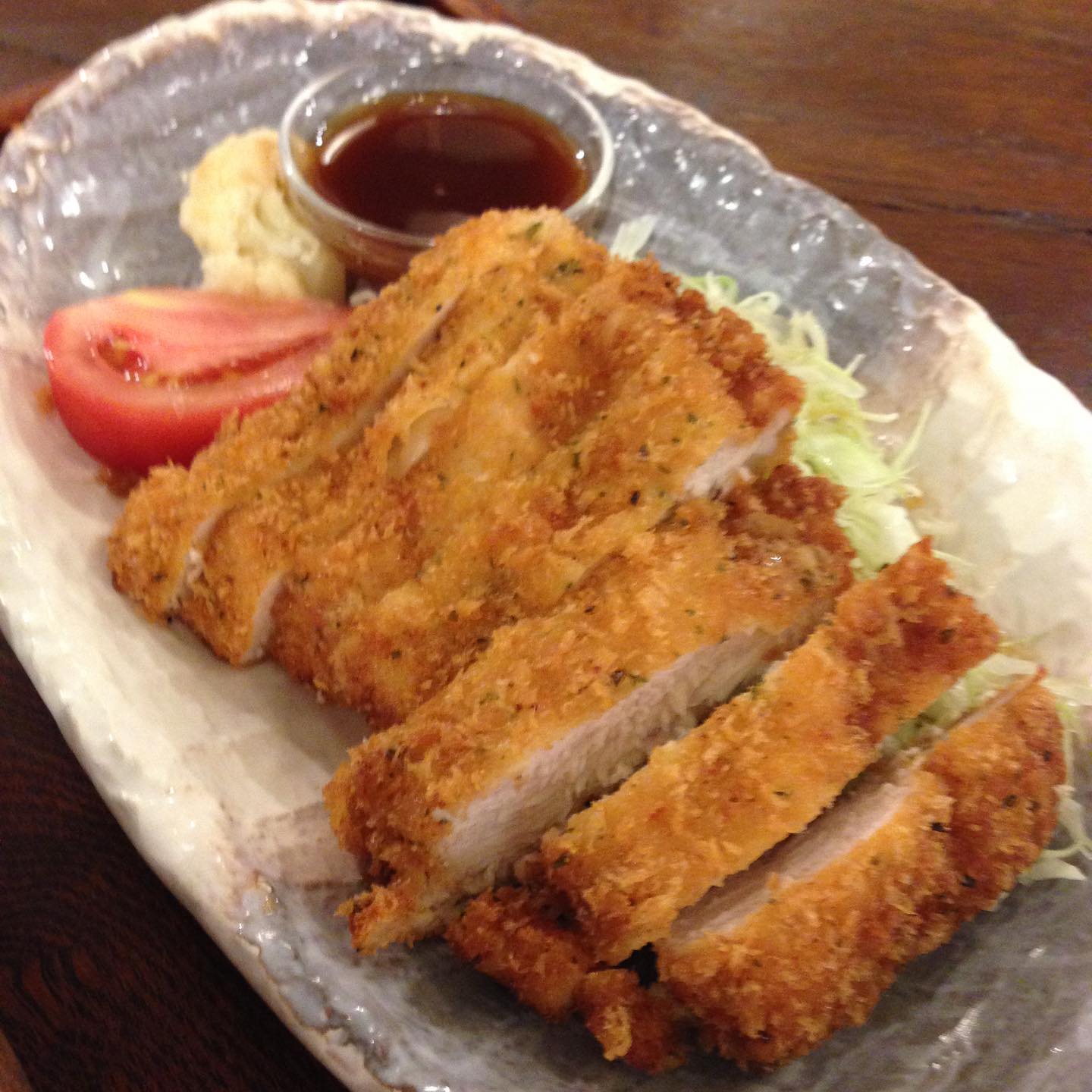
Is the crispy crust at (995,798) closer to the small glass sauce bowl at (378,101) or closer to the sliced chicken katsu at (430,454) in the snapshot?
the sliced chicken katsu at (430,454)

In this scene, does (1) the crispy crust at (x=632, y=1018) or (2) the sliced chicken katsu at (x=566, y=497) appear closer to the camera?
(1) the crispy crust at (x=632, y=1018)

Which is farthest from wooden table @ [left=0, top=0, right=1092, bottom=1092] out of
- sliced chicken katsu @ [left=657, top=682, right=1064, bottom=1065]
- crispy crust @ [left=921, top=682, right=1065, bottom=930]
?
crispy crust @ [left=921, top=682, right=1065, bottom=930]

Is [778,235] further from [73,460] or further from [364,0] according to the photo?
[73,460]

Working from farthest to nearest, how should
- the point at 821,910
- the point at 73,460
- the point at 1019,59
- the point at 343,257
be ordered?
the point at 1019,59 < the point at 343,257 < the point at 73,460 < the point at 821,910

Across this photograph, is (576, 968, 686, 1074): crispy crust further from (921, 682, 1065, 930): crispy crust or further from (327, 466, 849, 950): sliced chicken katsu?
(921, 682, 1065, 930): crispy crust

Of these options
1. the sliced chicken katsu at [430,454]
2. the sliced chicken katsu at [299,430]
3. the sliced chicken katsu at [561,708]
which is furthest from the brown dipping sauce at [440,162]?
the sliced chicken katsu at [561,708]

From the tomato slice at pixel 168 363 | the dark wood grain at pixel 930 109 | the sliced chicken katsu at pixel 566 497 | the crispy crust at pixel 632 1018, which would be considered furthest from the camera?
the dark wood grain at pixel 930 109

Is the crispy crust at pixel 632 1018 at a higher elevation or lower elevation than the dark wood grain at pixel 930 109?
lower

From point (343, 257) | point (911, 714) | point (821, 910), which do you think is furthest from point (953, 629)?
point (343, 257)
